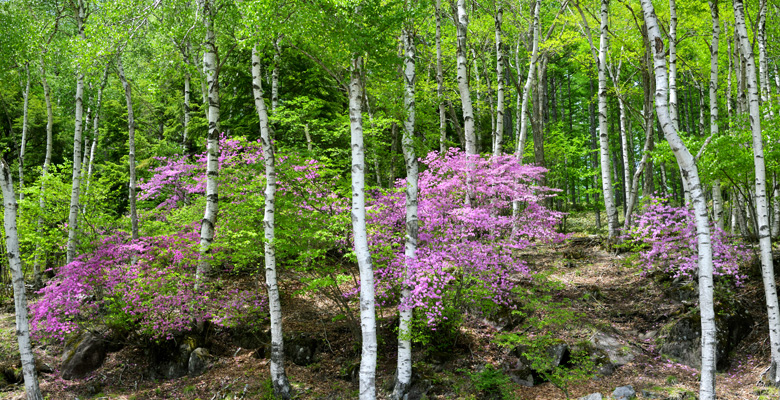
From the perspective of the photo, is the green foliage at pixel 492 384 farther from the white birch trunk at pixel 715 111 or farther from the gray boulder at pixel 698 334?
the white birch trunk at pixel 715 111

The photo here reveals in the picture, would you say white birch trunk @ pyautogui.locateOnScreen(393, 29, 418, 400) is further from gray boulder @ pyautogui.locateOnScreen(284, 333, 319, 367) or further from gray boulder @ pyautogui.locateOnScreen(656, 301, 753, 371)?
gray boulder @ pyautogui.locateOnScreen(656, 301, 753, 371)

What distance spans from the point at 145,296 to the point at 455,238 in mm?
5506

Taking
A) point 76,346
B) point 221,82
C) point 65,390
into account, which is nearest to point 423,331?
point 65,390

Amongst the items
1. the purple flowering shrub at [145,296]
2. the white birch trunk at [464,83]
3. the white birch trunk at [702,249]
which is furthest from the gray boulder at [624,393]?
the purple flowering shrub at [145,296]

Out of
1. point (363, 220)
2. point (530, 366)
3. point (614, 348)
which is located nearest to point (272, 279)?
point (363, 220)

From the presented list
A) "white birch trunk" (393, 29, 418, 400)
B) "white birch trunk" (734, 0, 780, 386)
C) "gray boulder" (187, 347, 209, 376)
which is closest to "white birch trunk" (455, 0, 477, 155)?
"white birch trunk" (393, 29, 418, 400)

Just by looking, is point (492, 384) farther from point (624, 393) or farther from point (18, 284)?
point (18, 284)

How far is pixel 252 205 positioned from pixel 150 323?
2682mm

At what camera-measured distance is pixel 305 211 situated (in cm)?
748

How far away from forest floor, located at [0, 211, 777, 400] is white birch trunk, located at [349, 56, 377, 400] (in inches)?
54.6

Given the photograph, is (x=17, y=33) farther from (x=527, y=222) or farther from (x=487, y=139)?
(x=487, y=139)

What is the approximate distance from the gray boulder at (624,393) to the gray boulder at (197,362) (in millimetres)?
6657

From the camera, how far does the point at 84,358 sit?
8516 millimetres

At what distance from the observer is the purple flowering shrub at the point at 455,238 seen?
22.3 ft
